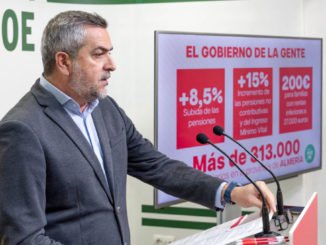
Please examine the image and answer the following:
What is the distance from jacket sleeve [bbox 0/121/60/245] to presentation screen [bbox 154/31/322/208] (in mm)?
1284

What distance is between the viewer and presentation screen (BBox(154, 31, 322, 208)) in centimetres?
300

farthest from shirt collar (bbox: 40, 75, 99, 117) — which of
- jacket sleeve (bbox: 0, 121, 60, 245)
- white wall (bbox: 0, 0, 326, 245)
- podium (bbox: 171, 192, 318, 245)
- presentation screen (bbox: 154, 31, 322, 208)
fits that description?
white wall (bbox: 0, 0, 326, 245)

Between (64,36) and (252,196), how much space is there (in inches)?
31.6

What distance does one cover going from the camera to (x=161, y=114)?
2.95 meters

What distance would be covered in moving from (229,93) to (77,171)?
64.6 inches

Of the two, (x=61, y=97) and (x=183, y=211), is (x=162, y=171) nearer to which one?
(x=61, y=97)

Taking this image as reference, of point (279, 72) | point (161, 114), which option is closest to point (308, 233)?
point (161, 114)

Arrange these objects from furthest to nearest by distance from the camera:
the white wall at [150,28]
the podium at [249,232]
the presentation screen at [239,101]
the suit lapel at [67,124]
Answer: the white wall at [150,28], the presentation screen at [239,101], the suit lapel at [67,124], the podium at [249,232]

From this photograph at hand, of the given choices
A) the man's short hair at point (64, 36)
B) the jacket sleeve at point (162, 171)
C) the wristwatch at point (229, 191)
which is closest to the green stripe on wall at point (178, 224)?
the jacket sleeve at point (162, 171)

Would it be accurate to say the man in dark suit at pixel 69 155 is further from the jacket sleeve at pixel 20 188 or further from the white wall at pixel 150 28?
the white wall at pixel 150 28

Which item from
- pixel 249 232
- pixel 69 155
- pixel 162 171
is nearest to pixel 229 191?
pixel 162 171

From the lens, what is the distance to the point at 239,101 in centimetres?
337

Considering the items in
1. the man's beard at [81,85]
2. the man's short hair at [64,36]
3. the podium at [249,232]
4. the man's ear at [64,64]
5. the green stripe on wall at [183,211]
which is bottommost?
the green stripe on wall at [183,211]

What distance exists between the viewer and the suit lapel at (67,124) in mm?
1845
